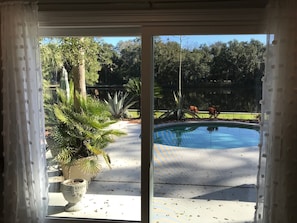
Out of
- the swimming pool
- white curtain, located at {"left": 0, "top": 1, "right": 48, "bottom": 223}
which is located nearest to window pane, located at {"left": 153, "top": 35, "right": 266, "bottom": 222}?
the swimming pool

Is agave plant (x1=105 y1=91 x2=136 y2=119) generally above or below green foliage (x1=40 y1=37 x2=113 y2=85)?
below

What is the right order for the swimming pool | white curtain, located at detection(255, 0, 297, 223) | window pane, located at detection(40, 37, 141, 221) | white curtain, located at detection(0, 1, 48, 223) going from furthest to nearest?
window pane, located at detection(40, 37, 141, 221) < the swimming pool < white curtain, located at detection(0, 1, 48, 223) < white curtain, located at detection(255, 0, 297, 223)

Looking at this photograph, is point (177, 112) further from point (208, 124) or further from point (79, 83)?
point (79, 83)

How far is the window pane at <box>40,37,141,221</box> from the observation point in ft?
7.98

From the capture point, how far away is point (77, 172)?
2525 millimetres

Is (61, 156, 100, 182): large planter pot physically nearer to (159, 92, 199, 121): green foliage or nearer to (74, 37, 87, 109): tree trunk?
(74, 37, 87, 109): tree trunk

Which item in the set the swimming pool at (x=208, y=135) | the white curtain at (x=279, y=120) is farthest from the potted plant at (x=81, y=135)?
the white curtain at (x=279, y=120)

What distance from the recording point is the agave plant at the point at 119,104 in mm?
2438

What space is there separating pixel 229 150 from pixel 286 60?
0.79 meters

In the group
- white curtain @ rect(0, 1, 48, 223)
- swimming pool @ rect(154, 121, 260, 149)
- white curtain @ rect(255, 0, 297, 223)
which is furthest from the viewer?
swimming pool @ rect(154, 121, 260, 149)

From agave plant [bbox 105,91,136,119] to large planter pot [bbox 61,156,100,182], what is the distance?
42 centimetres

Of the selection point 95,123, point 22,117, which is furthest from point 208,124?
point 22,117

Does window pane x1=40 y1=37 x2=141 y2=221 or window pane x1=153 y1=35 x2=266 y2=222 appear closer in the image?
window pane x1=153 y1=35 x2=266 y2=222

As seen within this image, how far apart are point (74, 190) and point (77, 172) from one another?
0.15 meters
